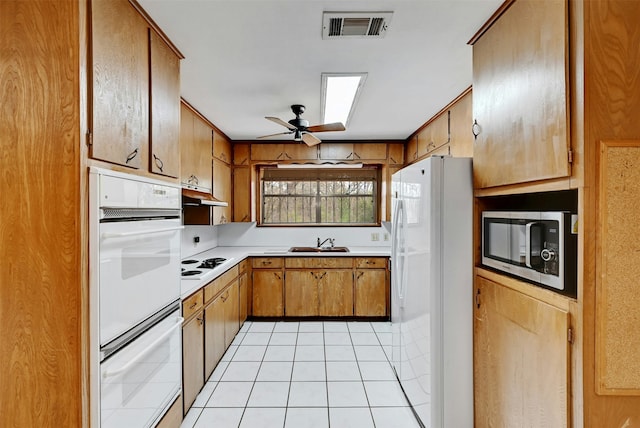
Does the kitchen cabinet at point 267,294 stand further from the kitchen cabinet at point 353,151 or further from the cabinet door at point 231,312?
the kitchen cabinet at point 353,151

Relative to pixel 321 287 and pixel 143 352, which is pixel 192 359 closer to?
pixel 143 352

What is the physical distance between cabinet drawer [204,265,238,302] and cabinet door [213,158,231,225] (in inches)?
23.8

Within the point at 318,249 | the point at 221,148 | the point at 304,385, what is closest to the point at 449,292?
the point at 304,385

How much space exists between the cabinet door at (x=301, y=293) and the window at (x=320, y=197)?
946mm

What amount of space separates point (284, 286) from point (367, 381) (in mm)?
1769

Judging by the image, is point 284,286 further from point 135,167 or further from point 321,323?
point 135,167

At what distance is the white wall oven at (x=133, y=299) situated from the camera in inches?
50.8

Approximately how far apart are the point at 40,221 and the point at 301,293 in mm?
3234

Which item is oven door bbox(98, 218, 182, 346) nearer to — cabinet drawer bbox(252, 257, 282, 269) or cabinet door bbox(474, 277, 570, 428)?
cabinet door bbox(474, 277, 570, 428)

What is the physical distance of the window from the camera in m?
4.92

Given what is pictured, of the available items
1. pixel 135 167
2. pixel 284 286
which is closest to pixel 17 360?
pixel 135 167

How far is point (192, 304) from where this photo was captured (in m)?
2.30

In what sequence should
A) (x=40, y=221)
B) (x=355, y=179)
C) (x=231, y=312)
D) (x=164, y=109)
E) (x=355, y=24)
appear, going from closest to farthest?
(x=40, y=221), (x=355, y=24), (x=164, y=109), (x=231, y=312), (x=355, y=179)

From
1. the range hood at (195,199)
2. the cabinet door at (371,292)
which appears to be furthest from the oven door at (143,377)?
the cabinet door at (371,292)
